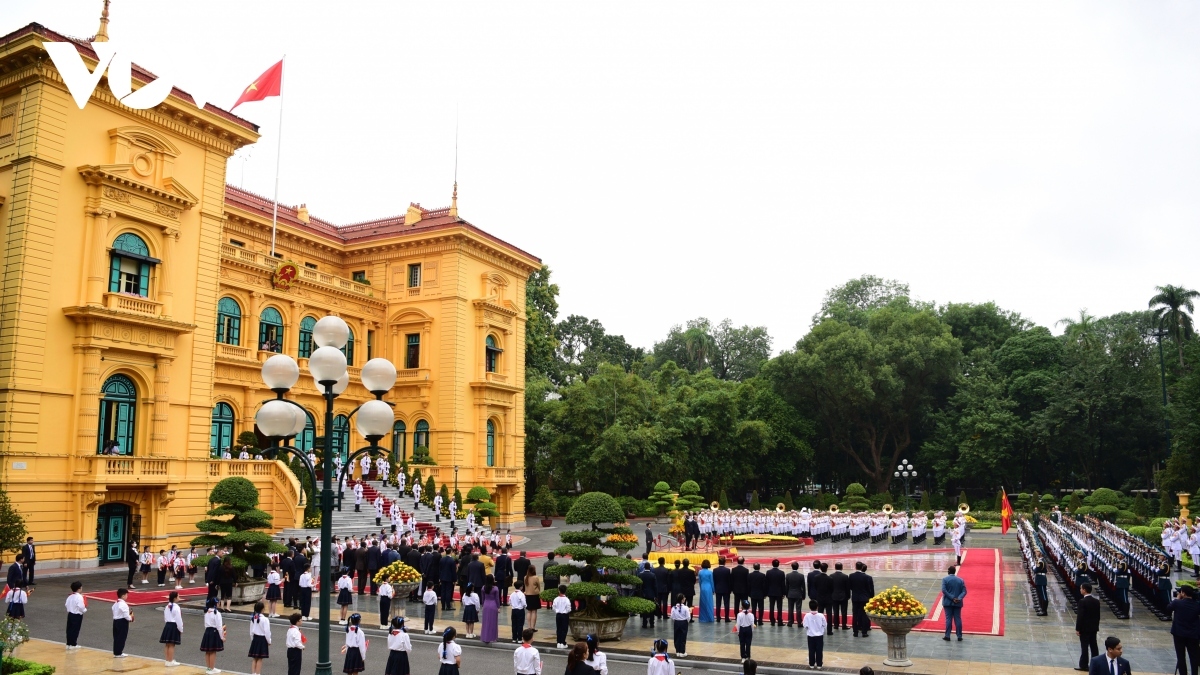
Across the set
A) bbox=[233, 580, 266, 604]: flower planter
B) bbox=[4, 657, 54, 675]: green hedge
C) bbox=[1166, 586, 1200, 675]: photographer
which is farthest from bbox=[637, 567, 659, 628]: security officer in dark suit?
bbox=[4, 657, 54, 675]: green hedge

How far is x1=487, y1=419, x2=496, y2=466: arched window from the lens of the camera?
155 ft

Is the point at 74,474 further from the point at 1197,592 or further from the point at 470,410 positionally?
the point at 1197,592

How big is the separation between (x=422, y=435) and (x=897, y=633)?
34283 mm

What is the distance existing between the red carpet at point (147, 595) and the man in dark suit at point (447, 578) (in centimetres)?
568

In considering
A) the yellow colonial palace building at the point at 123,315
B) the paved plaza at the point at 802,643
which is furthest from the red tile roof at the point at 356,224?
the paved plaza at the point at 802,643

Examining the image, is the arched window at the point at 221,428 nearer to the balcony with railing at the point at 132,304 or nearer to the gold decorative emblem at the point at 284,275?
the gold decorative emblem at the point at 284,275

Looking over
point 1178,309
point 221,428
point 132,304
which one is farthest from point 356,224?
point 1178,309

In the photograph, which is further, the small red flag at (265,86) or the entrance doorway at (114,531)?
the small red flag at (265,86)

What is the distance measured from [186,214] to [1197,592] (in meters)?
31.5

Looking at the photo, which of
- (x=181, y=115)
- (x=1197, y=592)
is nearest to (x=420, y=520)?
(x=181, y=115)

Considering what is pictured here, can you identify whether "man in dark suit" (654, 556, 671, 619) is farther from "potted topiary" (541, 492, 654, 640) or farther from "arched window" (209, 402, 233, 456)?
"arched window" (209, 402, 233, 456)

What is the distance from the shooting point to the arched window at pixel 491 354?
47906mm

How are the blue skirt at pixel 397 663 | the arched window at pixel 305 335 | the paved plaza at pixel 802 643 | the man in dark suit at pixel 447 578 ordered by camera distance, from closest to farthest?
the blue skirt at pixel 397 663 → the paved plaza at pixel 802 643 → the man in dark suit at pixel 447 578 → the arched window at pixel 305 335

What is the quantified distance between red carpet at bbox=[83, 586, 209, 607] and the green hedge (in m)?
9.47
